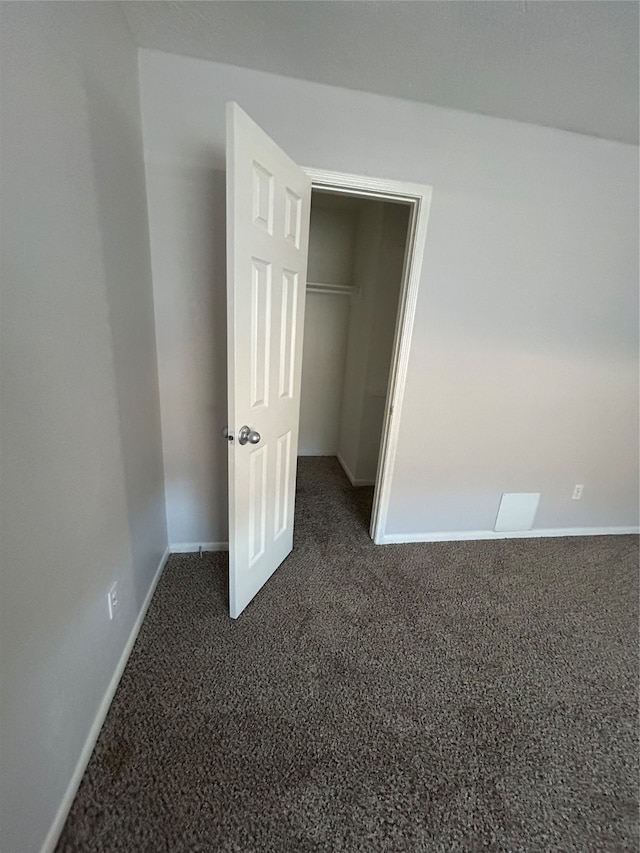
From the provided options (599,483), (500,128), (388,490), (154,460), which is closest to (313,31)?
(500,128)

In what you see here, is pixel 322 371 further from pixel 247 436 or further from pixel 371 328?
pixel 247 436

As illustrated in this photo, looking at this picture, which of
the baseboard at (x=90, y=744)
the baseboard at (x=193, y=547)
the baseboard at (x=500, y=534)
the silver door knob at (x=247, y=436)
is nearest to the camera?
the baseboard at (x=90, y=744)

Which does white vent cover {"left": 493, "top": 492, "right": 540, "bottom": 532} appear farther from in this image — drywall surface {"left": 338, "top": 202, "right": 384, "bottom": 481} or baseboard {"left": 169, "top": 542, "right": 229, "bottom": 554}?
Result: baseboard {"left": 169, "top": 542, "right": 229, "bottom": 554}

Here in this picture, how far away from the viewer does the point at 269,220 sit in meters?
1.39

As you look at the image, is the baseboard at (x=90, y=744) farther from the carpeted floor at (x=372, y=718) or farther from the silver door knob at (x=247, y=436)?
the silver door knob at (x=247, y=436)

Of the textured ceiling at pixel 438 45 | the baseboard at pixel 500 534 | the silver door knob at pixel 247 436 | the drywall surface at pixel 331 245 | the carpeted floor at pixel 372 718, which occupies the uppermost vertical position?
the textured ceiling at pixel 438 45

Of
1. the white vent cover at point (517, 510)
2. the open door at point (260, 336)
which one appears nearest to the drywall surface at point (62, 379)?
the open door at point (260, 336)

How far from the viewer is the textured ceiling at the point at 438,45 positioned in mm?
1178

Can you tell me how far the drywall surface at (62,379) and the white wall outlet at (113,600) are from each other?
0.04 metres

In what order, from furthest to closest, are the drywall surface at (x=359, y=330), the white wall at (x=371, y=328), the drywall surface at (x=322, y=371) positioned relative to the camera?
the drywall surface at (x=322, y=371) → the drywall surface at (x=359, y=330) → the white wall at (x=371, y=328)

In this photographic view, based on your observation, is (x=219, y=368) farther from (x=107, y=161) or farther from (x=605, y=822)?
(x=605, y=822)

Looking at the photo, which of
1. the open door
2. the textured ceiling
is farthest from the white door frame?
the textured ceiling

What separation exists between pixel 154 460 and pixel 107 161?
4.12 ft

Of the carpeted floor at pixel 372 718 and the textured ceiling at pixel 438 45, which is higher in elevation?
the textured ceiling at pixel 438 45
